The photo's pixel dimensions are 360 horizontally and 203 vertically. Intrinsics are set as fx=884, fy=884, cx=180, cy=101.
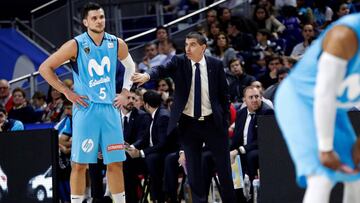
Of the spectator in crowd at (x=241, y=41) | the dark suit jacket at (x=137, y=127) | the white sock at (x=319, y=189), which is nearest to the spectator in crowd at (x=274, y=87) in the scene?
the dark suit jacket at (x=137, y=127)

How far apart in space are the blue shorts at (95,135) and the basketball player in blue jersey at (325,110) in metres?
3.56

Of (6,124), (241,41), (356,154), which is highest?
(241,41)

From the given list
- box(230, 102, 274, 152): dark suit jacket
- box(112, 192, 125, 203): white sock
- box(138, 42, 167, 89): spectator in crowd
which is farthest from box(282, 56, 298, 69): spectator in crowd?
box(112, 192, 125, 203): white sock

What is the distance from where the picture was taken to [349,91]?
506 centimetres

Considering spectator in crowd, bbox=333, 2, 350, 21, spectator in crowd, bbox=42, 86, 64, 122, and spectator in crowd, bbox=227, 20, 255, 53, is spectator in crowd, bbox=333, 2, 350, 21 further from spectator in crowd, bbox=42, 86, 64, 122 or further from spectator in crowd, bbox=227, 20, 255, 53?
spectator in crowd, bbox=42, 86, 64, 122

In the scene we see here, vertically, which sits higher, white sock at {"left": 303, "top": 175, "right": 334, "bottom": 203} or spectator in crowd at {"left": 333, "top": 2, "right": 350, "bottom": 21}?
spectator in crowd at {"left": 333, "top": 2, "right": 350, "bottom": 21}

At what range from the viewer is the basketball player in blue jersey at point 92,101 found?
28.3 feet

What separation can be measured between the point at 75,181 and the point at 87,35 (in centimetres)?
144

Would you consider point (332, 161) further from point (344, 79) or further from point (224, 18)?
point (224, 18)

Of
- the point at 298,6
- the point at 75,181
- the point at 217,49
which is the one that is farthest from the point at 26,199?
the point at 298,6

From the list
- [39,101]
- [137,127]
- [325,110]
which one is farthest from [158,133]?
[325,110]

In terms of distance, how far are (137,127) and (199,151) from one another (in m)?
2.29

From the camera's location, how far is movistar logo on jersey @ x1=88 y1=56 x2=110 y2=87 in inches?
340

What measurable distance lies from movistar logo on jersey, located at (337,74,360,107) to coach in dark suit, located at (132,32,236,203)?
456 centimetres
